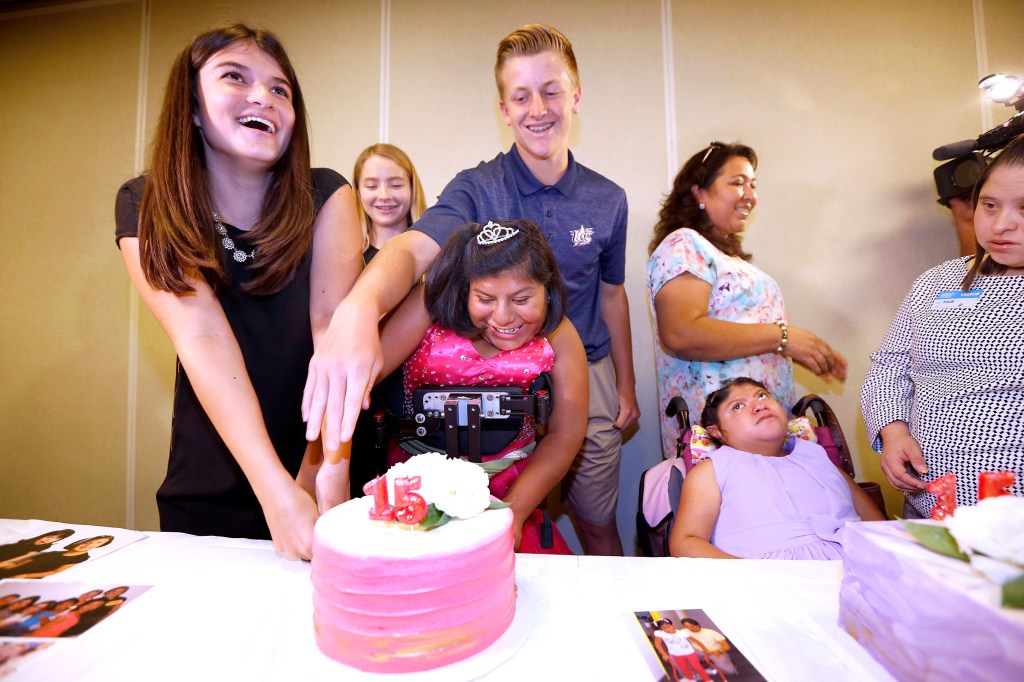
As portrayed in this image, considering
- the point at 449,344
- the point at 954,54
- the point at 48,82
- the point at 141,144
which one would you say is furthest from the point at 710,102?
the point at 48,82

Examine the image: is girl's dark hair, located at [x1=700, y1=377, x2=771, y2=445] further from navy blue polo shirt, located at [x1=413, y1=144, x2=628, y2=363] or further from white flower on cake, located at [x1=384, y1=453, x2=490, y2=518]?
white flower on cake, located at [x1=384, y1=453, x2=490, y2=518]

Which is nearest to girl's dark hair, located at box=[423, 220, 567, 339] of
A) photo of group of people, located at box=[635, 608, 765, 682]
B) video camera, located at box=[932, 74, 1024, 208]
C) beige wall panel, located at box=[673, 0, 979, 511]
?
photo of group of people, located at box=[635, 608, 765, 682]

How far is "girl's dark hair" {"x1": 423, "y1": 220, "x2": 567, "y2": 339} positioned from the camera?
1505 mm

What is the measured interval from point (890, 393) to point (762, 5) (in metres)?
2.34

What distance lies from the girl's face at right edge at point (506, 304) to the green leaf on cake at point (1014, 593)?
1.07m

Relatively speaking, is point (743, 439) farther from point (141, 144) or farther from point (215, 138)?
point (141, 144)

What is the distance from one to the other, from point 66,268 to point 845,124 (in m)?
4.60

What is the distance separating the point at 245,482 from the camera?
1479 mm

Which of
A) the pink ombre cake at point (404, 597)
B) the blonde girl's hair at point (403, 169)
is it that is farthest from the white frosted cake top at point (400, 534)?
the blonde girl's hair at point (403, 169)

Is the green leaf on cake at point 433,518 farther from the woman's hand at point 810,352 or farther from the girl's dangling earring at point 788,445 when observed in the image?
the woman's hand at point 810,352

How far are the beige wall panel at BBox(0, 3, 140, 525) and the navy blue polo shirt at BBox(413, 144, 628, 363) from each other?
2691 mm

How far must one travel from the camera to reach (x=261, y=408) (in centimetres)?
149

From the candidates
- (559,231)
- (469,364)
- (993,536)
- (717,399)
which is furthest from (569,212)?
(993,536)

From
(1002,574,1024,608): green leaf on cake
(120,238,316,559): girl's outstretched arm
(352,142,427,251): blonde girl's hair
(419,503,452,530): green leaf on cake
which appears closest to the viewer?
(1002,574,1024,608): green leaf on cake
